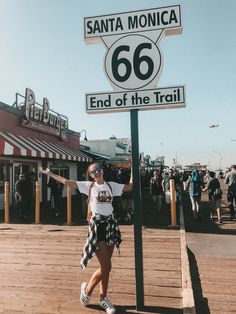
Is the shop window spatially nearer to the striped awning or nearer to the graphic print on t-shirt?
the striped awning

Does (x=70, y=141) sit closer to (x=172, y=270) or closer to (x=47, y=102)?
(x=47, y=102)

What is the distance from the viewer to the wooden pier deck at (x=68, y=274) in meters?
3.97

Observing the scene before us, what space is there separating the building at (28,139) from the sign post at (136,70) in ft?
32.8

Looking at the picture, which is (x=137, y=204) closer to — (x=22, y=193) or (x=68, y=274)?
(x=68, y=274)

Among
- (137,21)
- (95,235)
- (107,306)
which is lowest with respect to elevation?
(107,306)

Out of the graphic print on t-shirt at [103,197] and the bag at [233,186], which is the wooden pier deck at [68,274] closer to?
the graphic print on t-shirt at [103,197]

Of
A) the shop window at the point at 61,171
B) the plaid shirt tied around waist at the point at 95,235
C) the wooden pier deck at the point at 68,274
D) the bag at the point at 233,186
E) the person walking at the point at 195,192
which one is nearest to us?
the plaid shirt tied around waist at the point at 95,235

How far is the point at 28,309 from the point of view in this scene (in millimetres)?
3859

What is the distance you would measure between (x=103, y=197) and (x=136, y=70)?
1.43m

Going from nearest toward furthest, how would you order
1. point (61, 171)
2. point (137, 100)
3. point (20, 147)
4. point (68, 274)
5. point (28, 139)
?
point (137, 100), point (68, 274), point (20, 147), point (28, 139), point (61, 171)

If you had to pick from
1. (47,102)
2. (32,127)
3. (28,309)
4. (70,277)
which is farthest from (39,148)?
(28,309)

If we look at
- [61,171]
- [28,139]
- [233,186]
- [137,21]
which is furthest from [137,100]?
[61,171]

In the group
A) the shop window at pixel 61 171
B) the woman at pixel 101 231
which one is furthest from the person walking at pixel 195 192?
the shop window at pixel 61 171

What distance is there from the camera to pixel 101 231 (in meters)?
3.66
